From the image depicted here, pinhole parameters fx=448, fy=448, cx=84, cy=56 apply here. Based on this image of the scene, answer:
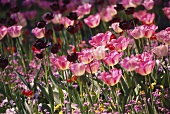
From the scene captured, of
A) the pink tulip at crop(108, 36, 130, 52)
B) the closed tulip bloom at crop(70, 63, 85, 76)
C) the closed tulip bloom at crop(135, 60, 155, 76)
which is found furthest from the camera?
the pink tulip at crop(108, 36, 130, 52)

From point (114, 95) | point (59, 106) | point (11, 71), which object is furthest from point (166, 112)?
point (11, 71)

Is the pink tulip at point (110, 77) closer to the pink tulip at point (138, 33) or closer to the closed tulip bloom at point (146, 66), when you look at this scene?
the closed tulip bloom at point (146, 66)

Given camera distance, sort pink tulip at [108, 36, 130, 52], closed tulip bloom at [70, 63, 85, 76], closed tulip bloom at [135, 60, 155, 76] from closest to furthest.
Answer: closed tulip bloom at [135, 60, 155, 76], closed tulip bloom at [70, 63, 85, 76], pink tulip at [108, 36, 130, 52]

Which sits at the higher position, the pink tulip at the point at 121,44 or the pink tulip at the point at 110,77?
the pink tulip at the point at 121,44

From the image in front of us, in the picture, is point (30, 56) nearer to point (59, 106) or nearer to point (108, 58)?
point (59, 106)

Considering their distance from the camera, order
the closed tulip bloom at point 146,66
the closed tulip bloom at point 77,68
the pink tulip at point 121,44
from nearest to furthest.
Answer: the closed tulip bloom at point 146,66
the closed tulip bloom at point 77,68
the pink tulip at point 121,44

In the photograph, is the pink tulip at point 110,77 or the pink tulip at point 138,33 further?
the pink tulip at point 138,33

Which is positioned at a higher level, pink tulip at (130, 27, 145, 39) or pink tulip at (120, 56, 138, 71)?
pink tulip at (130, 27, 145, 39)

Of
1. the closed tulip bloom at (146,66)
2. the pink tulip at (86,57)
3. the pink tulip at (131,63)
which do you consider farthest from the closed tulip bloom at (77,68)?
the closed tulip bloom at (146,66)

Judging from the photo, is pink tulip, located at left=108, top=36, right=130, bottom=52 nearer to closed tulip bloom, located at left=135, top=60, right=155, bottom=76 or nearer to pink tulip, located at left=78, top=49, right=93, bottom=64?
pink tulip, located at left=78, top=49, right=93, bottom=64

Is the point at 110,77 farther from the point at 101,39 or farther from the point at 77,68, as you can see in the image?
the point at 101,39

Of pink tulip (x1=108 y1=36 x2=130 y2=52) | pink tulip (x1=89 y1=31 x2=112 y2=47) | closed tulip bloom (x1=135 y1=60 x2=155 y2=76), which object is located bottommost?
closed tulip bloom (x1=135 y1=60 x2=155 y2=76)

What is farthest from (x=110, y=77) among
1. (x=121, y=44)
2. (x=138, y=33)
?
(x=138, y=33)

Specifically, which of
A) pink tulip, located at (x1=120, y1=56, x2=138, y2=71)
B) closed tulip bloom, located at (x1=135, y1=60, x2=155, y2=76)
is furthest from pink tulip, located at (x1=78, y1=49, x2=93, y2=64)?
closed tulip bloom, located at (x1=135, y1=60, x2=155, y2=76)
